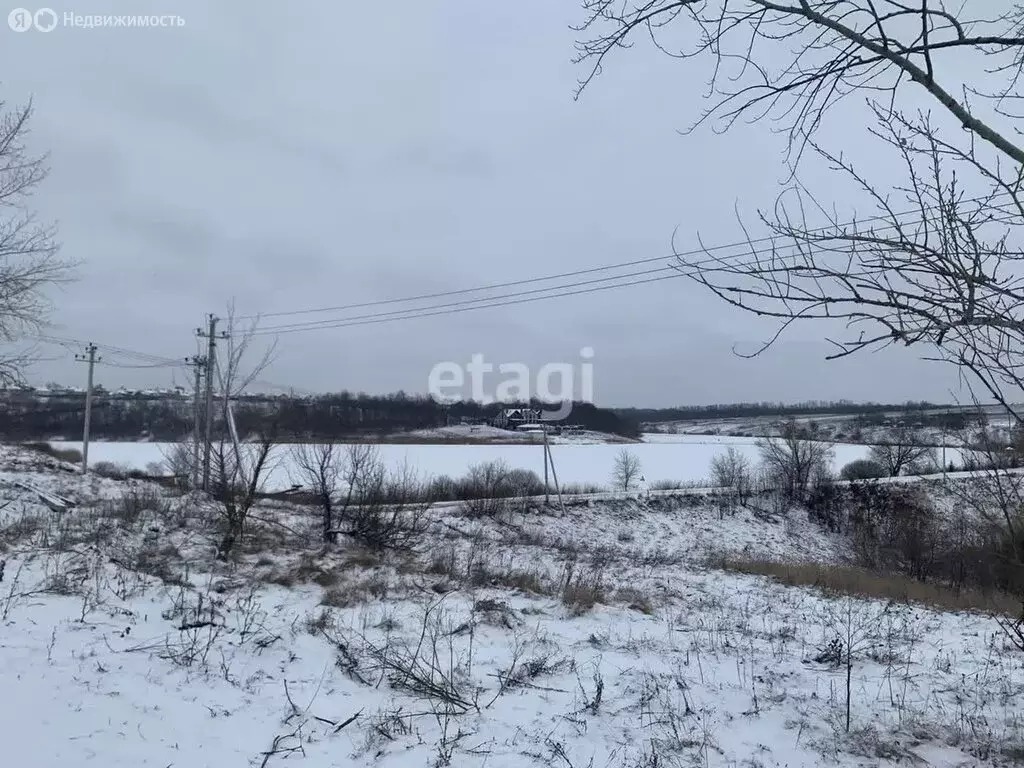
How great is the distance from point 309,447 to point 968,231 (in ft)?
47.7

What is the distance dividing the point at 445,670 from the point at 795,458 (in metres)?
40.0

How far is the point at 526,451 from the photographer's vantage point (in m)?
53.8

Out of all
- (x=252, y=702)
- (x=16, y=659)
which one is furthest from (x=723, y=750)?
(x=16, y=659)

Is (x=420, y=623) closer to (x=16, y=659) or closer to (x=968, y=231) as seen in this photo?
(x=16, y=659)

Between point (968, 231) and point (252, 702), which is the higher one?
point (968, 231)

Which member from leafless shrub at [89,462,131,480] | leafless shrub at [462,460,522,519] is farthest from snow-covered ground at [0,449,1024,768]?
leafless shrub at [89,462,131,480]

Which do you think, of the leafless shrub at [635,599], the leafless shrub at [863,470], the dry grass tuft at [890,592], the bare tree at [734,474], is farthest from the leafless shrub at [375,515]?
the leafless shrub at [863,470]

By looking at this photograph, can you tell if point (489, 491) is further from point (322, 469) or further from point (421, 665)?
point (421, 665)

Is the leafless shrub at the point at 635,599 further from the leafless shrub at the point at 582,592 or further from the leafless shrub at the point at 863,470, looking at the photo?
the leafless shrub at the point at 863,470

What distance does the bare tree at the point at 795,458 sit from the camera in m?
40.2

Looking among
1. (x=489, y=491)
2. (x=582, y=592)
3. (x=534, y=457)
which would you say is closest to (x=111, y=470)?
(x=489, y=491)

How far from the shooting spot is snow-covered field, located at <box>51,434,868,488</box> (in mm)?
41375

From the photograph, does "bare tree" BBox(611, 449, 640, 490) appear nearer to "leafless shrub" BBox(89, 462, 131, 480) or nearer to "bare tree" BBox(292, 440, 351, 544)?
"leafless shrub" BBox(89, 462, 131, 480)

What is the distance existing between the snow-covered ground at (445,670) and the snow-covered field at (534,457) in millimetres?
25930
